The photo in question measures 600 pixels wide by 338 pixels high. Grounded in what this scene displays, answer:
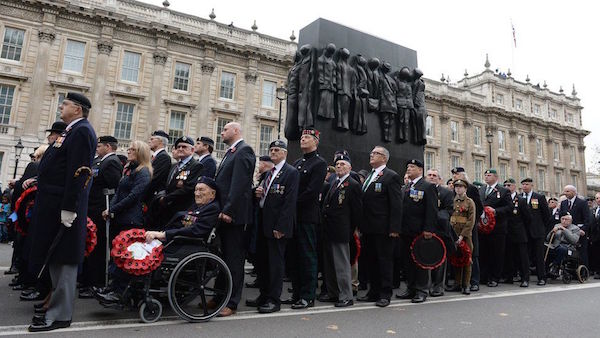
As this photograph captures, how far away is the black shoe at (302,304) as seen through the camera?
18.1 ft

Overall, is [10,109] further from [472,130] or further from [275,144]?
[472,130]

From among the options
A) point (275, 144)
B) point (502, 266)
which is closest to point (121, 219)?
point (275, 144)

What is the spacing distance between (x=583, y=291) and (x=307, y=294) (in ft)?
21.1

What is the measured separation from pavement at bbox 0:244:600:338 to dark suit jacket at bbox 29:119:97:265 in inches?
32.1

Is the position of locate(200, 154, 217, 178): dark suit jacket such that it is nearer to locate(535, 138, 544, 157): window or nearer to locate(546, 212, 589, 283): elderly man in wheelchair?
locate(546, 212, 589, 283): elderly man in wheelchair

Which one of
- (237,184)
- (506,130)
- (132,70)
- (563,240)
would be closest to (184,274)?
(237,184)

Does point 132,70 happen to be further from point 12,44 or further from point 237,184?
point 237,184

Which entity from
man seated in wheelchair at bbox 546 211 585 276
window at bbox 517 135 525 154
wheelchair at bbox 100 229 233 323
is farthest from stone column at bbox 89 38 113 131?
window at bbox 517 135 525 154

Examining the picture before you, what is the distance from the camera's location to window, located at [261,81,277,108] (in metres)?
31.7

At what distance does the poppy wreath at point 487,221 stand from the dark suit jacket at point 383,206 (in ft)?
11.9

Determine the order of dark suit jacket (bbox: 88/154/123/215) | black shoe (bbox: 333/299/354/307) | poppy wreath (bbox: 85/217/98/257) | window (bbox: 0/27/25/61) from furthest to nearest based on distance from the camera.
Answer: window (bbox: 0/27/25/61), dark suit jacket (bbox: 88/154/123/215), black shoe (bbox: 333/299/354/307), poppy wreath (bbox: 85/217/98/257)

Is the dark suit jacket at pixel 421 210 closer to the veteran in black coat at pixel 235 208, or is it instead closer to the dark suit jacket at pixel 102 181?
the veteran in black coat at pixel 235 208

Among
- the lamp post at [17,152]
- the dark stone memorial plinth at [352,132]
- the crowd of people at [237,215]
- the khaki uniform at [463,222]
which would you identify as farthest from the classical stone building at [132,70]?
the khaki uniform at [463,222]

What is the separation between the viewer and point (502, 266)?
30.4 feet
